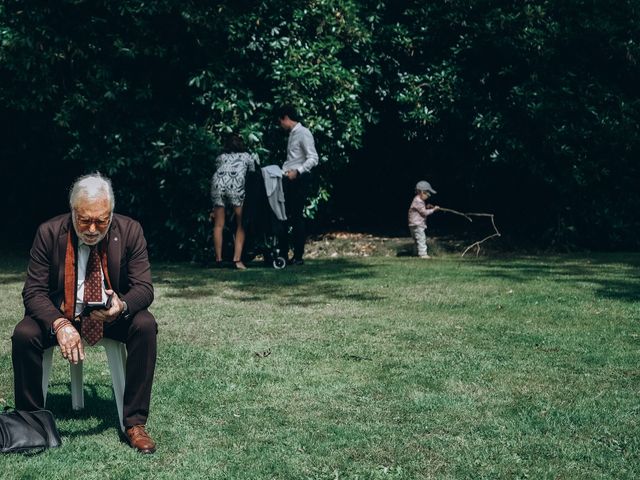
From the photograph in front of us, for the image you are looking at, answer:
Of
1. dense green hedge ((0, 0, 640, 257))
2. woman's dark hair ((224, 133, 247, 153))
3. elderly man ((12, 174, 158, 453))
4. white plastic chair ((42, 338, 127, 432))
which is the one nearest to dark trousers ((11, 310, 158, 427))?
elderly man ((12, 174, 158, 453))

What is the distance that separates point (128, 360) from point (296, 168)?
25.1 feet

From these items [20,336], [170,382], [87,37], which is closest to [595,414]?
[170,382]

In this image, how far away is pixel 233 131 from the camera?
13367 mm

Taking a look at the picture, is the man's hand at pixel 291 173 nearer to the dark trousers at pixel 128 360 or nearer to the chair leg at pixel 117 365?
the chair leg at pixel 117 365

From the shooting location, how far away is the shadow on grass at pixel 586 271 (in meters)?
10.1

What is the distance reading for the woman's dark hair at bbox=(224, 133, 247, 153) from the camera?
12.6m

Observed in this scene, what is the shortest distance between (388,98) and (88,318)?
11514 millimetres

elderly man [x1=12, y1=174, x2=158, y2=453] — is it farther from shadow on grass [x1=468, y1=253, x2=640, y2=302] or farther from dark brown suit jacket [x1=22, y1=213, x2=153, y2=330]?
shadow on grass [x1=468, y1=253, x2=640, y2=302]

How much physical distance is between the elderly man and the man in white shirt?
736 centimetres

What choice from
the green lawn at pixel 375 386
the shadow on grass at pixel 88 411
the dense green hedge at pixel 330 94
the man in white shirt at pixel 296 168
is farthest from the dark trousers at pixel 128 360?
the dense green hedge at pixel 330 94

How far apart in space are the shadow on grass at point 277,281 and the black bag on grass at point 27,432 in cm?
457

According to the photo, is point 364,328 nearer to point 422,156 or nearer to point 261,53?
point 261,53

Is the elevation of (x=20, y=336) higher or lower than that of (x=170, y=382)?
higher

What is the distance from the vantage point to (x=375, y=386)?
6.21 m
